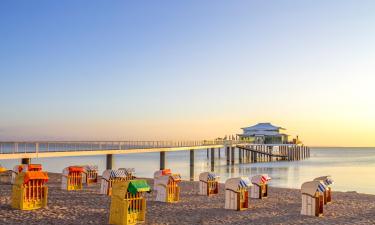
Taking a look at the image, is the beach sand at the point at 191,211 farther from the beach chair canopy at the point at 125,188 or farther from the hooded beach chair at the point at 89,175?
the hooded beach chair at the point at 89,175

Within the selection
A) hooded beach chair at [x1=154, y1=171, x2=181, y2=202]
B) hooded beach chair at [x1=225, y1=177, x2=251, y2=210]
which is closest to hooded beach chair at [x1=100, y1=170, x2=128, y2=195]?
hooded beach chair at [x1=154, y1=171, x2=181, y2=202]

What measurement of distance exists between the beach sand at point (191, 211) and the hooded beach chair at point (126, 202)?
0.45m

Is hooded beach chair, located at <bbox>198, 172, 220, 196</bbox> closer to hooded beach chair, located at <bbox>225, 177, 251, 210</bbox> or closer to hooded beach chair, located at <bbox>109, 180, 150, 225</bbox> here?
hooded beach chair, located at <bbox>225, 177, 251, 210</bbox>

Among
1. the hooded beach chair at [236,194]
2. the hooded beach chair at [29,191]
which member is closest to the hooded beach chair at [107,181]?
the hooded beach chair at [29,191]

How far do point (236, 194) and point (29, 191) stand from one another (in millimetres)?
5684

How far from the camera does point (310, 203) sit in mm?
12172

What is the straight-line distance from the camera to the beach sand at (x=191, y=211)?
1036 centimetres

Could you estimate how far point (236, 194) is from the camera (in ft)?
41.4

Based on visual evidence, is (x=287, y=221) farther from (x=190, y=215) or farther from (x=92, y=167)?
(x=92, y=167)

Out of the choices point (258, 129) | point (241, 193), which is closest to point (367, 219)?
point (241, 193)

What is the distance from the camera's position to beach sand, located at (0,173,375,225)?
34.0ft

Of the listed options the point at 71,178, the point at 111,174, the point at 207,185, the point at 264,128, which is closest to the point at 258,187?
the point at 207,185

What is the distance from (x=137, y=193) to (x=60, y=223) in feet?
5.93

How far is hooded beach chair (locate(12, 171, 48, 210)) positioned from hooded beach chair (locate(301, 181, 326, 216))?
7.17m
